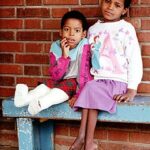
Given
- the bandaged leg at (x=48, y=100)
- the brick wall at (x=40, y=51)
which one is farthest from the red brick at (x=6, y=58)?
the bandaged leg at (x=48, y=100)

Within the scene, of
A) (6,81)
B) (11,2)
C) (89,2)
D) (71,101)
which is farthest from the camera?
(6,81)

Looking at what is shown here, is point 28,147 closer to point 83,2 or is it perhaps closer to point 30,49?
point 30,49

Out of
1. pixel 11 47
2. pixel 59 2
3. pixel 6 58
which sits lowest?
pixel 6 58

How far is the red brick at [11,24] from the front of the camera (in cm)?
364

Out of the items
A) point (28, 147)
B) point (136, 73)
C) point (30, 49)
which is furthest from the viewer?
point (30, 49)

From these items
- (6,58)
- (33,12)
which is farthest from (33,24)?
(6,58)

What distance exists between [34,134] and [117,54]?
0.98m

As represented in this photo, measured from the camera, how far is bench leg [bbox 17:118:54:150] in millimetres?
3373

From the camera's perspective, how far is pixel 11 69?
3.71 meters

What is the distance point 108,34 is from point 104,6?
0.72 ft

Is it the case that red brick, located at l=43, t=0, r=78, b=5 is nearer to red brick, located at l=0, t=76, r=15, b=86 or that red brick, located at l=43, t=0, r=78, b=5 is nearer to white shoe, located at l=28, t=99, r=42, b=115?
red brick, located at l=0, t=76, r=15, b=86

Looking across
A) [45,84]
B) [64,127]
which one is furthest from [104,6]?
[64,127]

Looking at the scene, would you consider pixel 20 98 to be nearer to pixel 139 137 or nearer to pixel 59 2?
pixel 59 2

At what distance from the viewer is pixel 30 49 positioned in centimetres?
363
